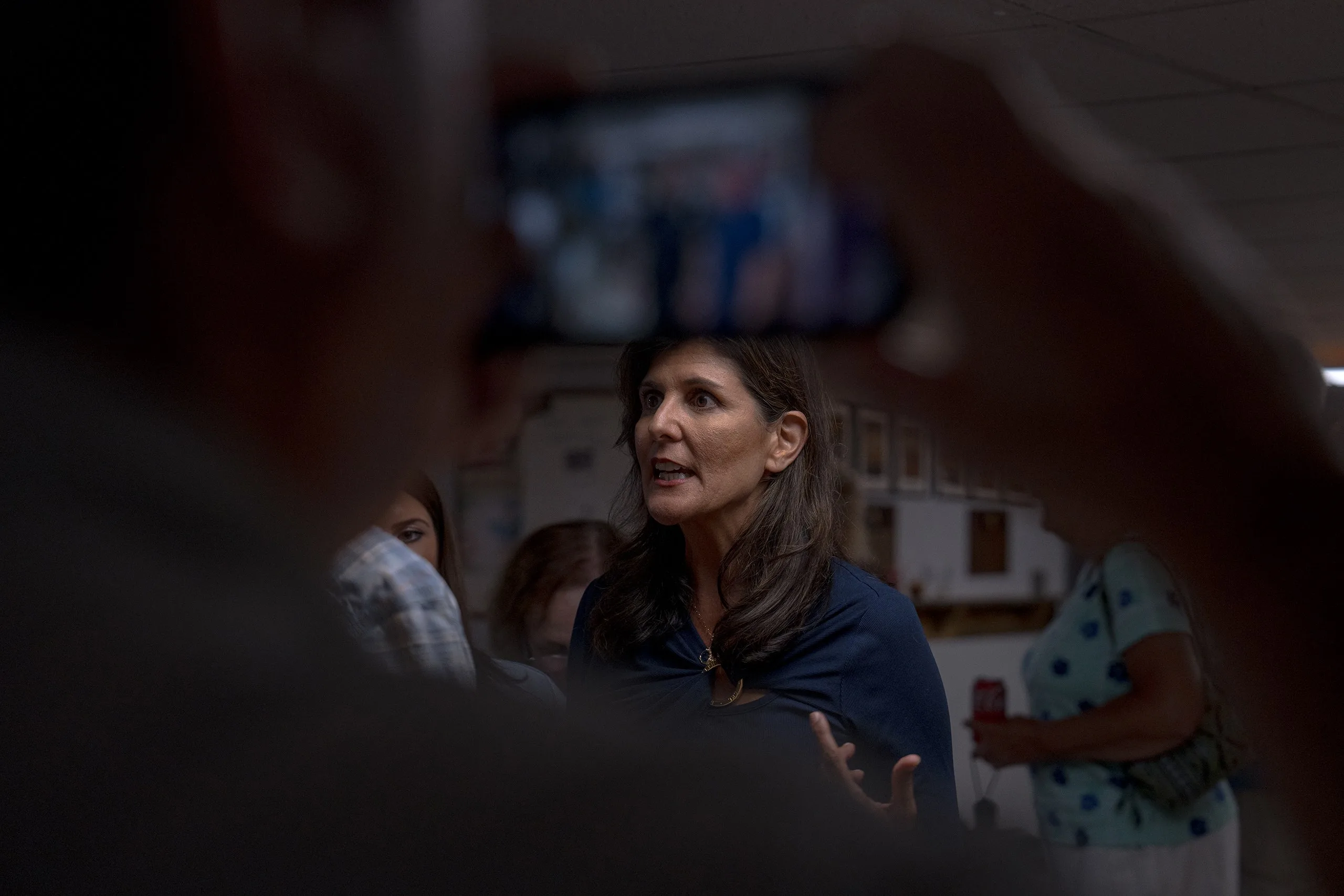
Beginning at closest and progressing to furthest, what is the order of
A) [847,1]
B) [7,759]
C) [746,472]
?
[7,759] < [746,472] < [847,1]

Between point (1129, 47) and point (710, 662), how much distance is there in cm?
143

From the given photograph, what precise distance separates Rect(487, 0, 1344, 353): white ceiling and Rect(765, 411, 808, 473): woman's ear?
485 mm

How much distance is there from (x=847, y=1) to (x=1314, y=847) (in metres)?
1.70

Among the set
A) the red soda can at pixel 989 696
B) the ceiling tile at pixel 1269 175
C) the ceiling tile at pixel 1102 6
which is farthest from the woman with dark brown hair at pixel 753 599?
the ceiling tile at pixel 1269 175

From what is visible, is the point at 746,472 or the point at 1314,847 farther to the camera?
the point at 746,472

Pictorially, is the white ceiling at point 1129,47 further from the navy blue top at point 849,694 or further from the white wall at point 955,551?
the white wall at point 955,551

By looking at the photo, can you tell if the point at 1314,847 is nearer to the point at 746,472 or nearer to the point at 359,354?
the point at 359,354

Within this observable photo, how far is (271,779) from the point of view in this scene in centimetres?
27

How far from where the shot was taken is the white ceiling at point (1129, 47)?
1890mm

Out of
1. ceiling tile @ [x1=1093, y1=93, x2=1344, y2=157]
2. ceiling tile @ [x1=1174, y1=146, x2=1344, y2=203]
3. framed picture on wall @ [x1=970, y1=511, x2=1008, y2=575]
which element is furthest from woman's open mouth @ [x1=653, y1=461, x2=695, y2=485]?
framed picture on wall @ [x1=970, y1=511, x2=1008, y2=575]

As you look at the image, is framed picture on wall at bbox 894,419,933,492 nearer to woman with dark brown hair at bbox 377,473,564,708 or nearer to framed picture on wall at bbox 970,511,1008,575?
framed picture on wall at bbox 970,511,1008,575

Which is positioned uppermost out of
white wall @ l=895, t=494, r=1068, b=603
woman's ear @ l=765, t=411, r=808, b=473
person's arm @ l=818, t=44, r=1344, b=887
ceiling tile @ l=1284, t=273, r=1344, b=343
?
ceiling tile @ l=1284, t=273, r=1344, b=343

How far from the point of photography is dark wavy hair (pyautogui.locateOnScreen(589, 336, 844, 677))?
1.13 meters

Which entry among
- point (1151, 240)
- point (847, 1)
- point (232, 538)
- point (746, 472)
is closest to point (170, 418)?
point (232, 538)
